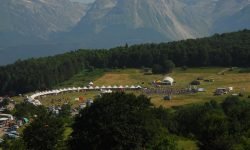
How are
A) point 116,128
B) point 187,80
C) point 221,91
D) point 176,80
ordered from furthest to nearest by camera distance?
1. point 176,80
2. point 187,80
3. point 221,91
4. point 116,128

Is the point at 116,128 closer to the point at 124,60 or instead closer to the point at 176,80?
the point at 176,80

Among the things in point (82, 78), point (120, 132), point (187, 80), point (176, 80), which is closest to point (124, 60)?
point (82, 78)

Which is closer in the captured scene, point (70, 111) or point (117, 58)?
point (70, 111)

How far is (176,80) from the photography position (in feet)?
460

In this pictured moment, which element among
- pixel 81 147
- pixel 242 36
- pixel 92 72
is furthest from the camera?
pixel 242 36

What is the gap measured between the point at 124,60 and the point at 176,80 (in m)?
36.6

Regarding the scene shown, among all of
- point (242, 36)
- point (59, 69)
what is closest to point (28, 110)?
point (59, 69)

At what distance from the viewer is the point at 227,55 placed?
523 feet

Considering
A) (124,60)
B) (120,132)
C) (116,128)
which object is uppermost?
(124,60)

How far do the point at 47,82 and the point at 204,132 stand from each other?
98.7 meters

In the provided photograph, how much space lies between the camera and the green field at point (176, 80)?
110062mm

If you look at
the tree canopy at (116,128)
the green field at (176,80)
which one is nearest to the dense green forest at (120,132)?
the tree canopy at (116,128)

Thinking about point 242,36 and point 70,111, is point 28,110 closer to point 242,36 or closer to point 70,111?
point 70,111

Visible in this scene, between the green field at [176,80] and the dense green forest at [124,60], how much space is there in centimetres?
531
